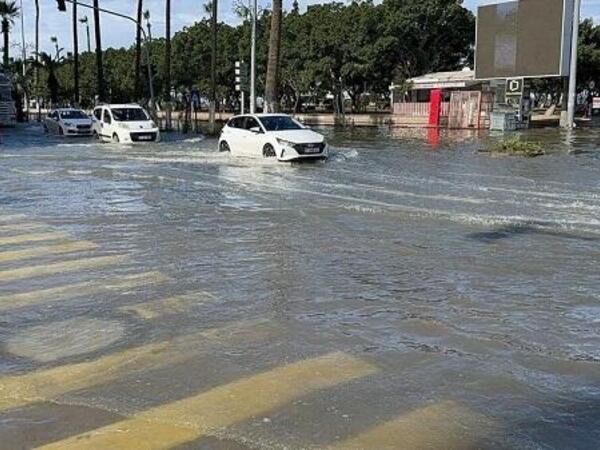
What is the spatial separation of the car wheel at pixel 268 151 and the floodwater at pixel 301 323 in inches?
313

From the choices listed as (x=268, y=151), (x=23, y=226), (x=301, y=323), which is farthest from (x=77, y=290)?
(x=268, y=151)

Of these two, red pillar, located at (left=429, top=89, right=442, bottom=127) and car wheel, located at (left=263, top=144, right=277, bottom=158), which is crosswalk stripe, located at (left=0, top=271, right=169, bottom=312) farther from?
red pillar, located at (left=429, top=89, right=442, bottom=127)

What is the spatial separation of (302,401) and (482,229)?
22.2ft

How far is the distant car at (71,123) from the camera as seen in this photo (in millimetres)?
37781

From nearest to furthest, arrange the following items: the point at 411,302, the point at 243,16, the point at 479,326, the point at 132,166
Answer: the point at 479,326 → the point at 411,302 → the point at 132,166 → the point at 243,16

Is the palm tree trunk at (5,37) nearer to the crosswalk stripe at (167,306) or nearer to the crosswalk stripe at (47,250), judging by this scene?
the crosswalk stripe at (47,250)

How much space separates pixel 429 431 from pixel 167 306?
3220mm

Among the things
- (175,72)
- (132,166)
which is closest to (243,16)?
(175,72)

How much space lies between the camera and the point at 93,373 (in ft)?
17.4

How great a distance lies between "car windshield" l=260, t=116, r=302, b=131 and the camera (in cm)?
2278

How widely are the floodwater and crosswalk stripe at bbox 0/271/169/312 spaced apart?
29 millimetres

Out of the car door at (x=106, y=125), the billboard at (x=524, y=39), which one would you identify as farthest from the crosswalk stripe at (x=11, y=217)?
the billboard at (x=524, y=39)

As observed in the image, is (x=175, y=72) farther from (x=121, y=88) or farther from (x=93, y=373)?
(x=93, y=373)

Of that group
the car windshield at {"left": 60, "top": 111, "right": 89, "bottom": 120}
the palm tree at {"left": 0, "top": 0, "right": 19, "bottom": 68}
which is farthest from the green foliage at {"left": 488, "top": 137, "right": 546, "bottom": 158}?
the palm tree at {"left": 0, "top": 0, "right": 19, "bottom": 68}
